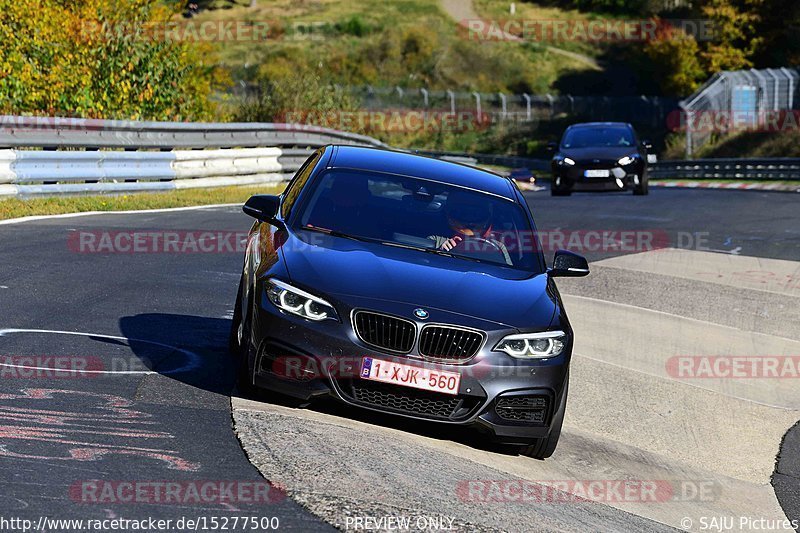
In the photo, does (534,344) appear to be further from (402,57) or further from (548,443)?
(402,57)

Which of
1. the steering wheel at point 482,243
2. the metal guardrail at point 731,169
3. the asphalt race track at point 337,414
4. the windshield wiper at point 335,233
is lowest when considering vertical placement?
the metal guardrail at point 731,169

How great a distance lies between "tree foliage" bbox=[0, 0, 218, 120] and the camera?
22.6m

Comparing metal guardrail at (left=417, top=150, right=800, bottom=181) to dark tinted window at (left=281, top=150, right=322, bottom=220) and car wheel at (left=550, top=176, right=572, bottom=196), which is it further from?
dark tinted window at (left=281, top=150, right=322, bottom=220)

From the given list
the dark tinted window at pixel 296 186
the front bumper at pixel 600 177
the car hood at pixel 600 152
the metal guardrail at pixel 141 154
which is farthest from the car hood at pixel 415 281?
the car hood at pixel 600 152

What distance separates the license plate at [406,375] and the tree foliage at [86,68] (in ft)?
54.2

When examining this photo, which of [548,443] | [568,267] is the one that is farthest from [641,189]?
[548,443]

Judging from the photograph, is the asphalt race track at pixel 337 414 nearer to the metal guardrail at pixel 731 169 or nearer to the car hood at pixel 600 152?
the car hood at pixel 600 152

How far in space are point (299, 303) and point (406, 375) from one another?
710 mm

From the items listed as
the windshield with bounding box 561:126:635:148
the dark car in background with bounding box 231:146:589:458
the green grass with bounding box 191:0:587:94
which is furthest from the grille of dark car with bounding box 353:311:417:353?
the green grass with bounding box 191:0:587:94

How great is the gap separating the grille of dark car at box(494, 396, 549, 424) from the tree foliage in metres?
16.7

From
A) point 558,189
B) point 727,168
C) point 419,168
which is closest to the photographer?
point 419,168

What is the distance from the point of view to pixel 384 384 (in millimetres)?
6629

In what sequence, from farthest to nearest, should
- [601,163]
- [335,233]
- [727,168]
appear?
[727,168] → [601,163] → [335,233]

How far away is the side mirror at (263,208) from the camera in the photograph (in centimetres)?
789
